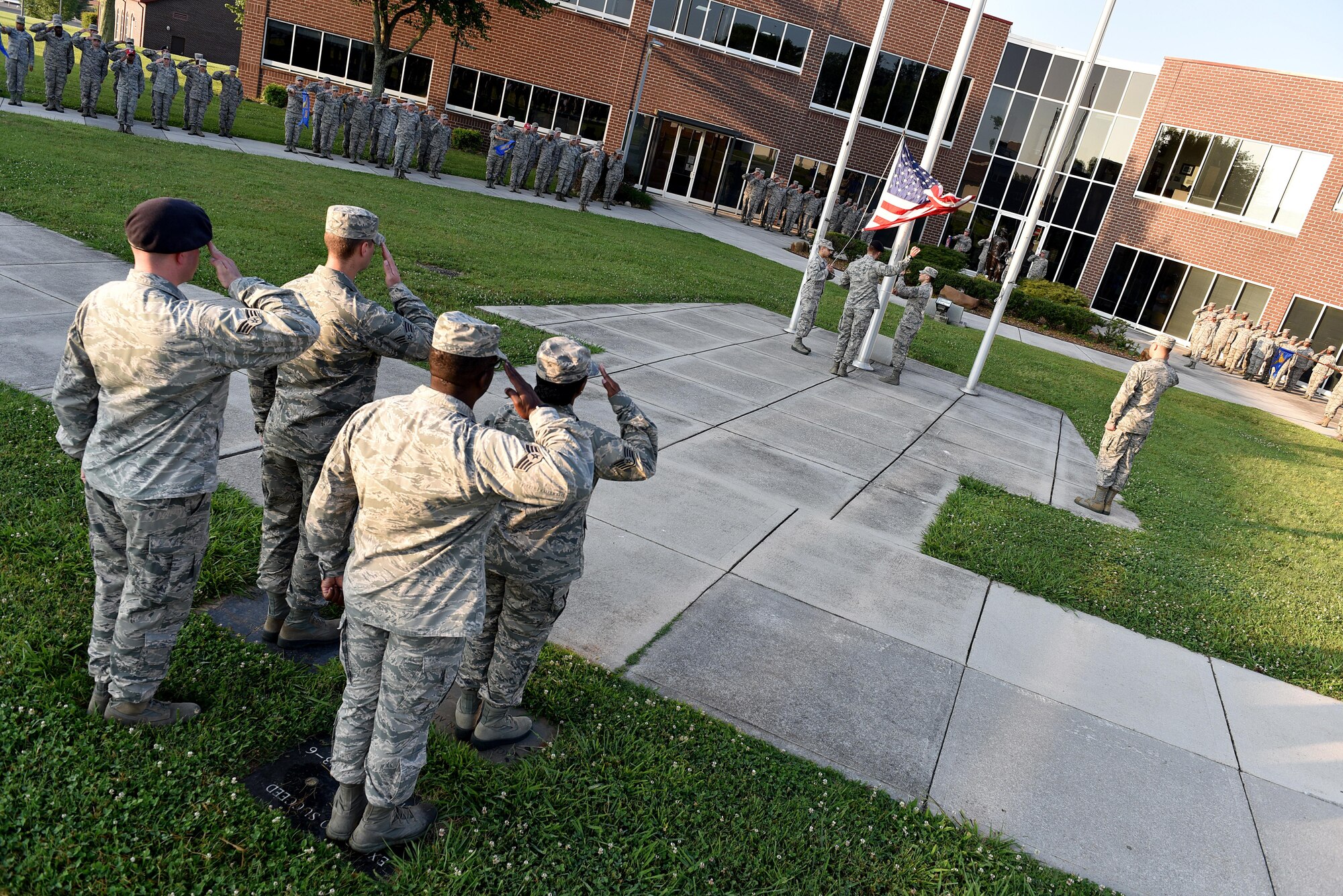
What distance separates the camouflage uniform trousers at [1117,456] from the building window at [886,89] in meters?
26.9

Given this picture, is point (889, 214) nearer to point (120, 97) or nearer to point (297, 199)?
point (297, 199)

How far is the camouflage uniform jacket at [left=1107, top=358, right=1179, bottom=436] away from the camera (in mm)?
9539

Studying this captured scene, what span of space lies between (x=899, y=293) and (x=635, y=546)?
27.3ft

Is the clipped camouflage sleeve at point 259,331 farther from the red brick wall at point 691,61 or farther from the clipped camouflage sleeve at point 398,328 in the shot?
the red brick wall at point 691,61

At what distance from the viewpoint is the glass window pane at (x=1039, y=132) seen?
33812 millimetres

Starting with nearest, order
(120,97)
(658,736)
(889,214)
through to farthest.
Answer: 1. (658,736)
2. (889,214)
3. (120,97)

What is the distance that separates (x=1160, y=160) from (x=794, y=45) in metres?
13.9

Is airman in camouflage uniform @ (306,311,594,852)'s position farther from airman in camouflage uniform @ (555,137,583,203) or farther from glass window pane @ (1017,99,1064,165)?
glass window pane @ (1017,99,1064,165)

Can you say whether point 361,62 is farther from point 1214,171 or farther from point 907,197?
point 1214,171

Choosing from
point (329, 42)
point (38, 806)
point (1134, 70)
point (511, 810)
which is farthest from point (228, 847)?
point (1134, 70)

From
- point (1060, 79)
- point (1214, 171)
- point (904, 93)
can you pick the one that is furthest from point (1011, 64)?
point (1214, 171)

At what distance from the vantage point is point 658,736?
14.6 feet

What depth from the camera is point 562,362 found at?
11.2 feet

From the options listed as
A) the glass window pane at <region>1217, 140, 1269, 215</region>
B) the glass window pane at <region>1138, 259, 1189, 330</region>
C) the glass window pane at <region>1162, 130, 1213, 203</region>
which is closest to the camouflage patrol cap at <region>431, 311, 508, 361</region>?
the glass window pane at <region>1217, 140, 1269, 215</region>
